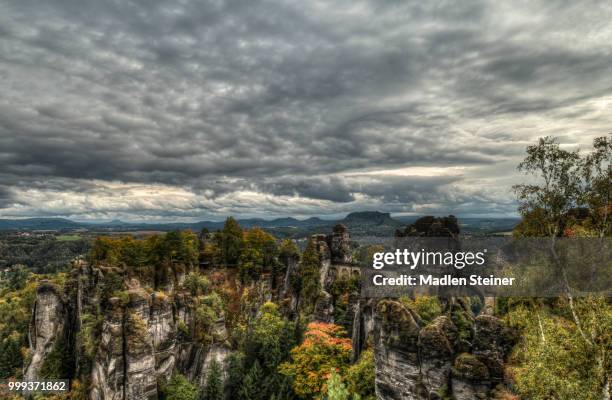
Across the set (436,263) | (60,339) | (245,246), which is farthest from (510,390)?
(60,339)

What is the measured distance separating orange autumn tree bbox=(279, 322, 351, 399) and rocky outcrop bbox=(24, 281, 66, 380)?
125 ft

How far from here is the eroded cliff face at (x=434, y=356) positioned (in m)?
22.5

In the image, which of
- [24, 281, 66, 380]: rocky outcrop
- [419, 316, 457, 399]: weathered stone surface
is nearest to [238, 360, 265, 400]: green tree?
[419, 316, 457, 399]: weathered stone surface

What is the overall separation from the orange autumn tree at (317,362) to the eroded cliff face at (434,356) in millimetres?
12174

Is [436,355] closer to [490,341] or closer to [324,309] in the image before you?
[490,341]

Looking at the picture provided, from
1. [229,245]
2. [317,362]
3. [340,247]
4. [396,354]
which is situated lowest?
[317,362]

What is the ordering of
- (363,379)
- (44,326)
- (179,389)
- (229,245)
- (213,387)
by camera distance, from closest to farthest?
(363,379)
(179,389)
(213,387)
(44,326)
(229,245)

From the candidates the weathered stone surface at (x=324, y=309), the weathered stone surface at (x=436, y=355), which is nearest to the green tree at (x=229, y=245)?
the weathered stone surface at (x=324, y=309)

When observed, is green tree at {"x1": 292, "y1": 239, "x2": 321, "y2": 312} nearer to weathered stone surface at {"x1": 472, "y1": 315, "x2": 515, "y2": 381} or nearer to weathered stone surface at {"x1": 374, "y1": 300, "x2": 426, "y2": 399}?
weathered stone surface at {"x1": 374, "y1": 300, "x2": 426, "y2": 399}

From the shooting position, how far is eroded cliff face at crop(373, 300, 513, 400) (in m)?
22.5

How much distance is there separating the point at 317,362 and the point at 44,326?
147 feet

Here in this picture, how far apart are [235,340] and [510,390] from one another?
4402cm

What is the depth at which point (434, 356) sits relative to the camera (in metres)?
24.7

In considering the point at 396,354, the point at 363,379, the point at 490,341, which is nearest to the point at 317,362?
the point at 363,379
